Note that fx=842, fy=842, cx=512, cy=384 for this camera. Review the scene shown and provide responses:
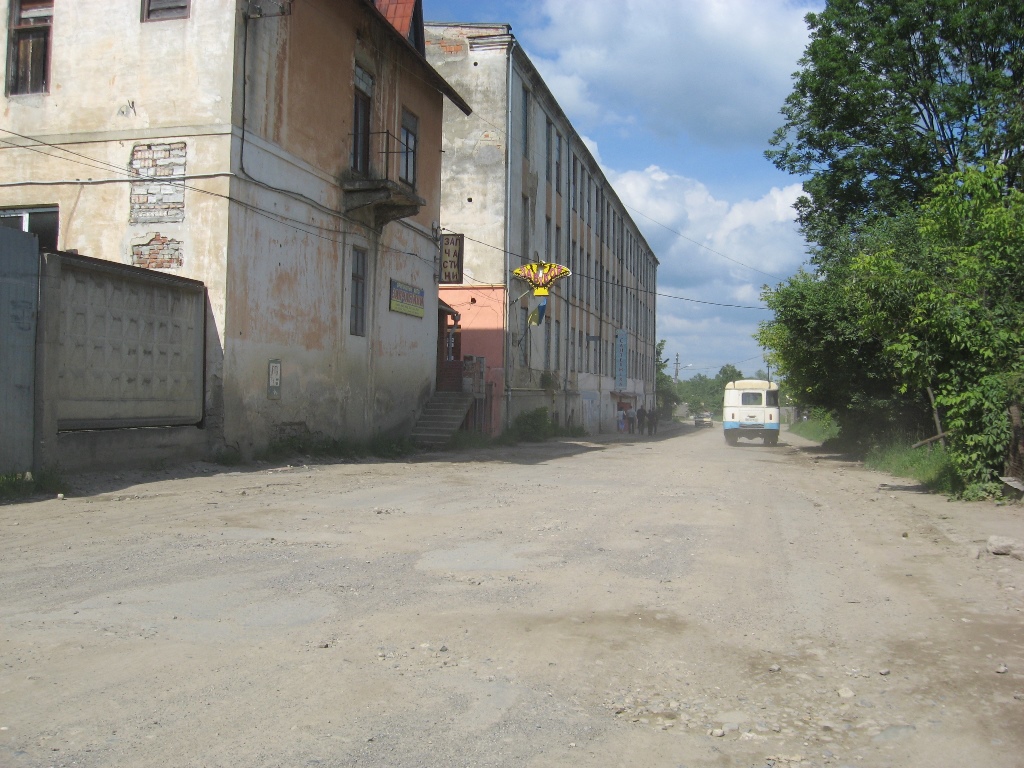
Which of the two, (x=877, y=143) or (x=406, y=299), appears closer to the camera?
(x=406, y=299)

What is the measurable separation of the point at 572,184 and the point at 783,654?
37.1 metres

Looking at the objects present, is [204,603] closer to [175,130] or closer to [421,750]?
[421,750]

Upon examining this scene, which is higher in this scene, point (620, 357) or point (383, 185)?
point (383, 185)

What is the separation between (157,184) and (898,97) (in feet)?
66.2

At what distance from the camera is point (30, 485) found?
998cm

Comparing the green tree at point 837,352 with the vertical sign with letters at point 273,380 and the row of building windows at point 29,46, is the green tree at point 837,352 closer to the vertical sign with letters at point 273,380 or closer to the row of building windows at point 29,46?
the vertical sign with letters at point 273,380

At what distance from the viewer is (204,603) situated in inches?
221

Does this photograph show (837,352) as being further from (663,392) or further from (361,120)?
(663,392)

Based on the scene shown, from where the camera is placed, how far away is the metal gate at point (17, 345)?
9953 mm

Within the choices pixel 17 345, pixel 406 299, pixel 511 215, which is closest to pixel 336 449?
pixel 406 299

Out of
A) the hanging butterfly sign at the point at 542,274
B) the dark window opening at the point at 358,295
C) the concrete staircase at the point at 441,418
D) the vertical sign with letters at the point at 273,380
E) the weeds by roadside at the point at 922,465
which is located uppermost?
the hanging butterfly sign at the point at 542,274

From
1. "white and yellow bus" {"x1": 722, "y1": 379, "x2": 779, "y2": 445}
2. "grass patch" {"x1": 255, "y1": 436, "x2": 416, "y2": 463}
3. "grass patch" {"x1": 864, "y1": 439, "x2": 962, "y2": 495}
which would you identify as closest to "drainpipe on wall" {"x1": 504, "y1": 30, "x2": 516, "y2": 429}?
"grass patch" {"x1": 255, "y1": 436, "x2": 416, "y2": 463}

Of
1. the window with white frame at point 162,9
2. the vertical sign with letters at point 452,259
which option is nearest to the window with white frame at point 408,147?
the vertical sign with letters at point 452,259

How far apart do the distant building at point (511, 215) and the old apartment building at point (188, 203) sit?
1145 cm
